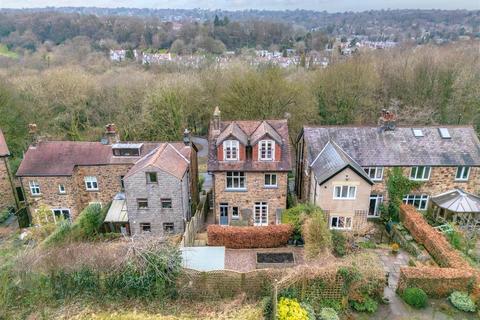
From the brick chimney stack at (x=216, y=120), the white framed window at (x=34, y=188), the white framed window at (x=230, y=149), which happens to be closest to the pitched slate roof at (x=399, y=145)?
the white framed window at (x=230, y=149)

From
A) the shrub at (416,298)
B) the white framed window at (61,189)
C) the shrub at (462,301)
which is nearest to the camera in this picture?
the shrub at (462,301)

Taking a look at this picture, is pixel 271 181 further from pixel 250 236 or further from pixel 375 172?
pixel 375 172

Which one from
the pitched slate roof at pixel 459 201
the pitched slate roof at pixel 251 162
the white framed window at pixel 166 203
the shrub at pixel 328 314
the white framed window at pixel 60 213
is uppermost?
the pitched slate roof at pixel 251 162

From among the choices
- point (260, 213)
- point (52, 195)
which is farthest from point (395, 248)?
point (52, 195)

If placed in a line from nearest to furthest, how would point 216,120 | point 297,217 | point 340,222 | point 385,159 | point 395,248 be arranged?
point 395,248 → point 297,217 → point 340,222 → point 216,120 → point 385,159

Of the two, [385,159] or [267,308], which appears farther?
[385,159]

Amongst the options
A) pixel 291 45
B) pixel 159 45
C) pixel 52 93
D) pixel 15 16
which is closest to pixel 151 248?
pixel 52 93

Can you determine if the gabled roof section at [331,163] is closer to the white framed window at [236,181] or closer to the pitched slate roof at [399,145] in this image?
the pitched slate roof at [399,145]
